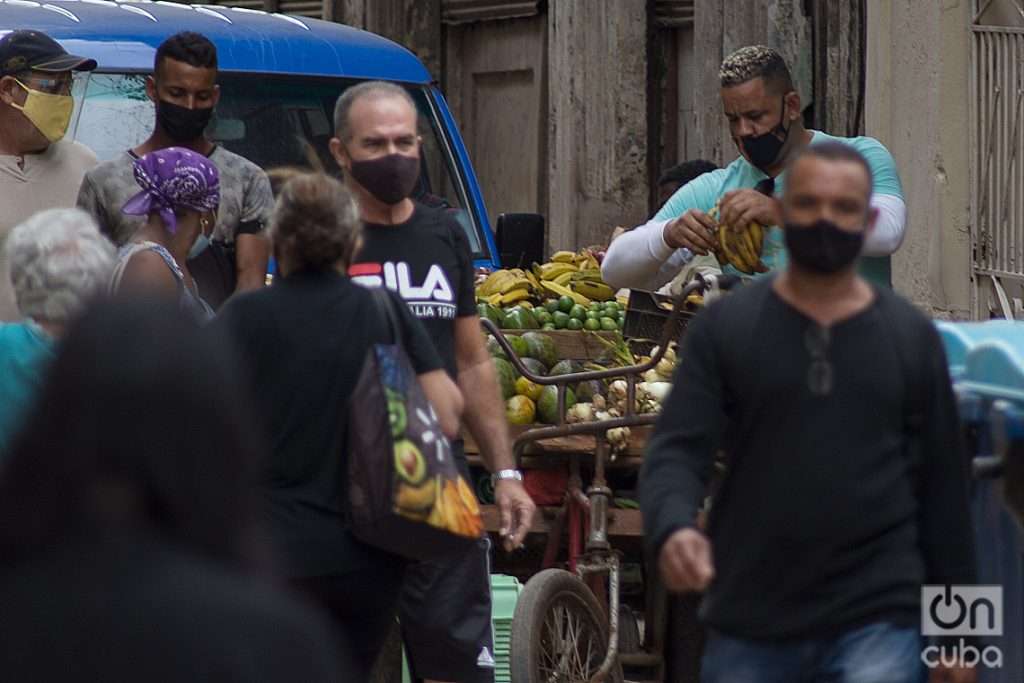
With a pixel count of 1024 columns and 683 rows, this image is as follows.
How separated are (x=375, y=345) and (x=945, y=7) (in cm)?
551

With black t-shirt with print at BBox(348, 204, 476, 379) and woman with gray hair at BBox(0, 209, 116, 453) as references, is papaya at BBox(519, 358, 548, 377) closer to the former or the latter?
black t-shirt with print at BBox(348, 204, 476, 379)

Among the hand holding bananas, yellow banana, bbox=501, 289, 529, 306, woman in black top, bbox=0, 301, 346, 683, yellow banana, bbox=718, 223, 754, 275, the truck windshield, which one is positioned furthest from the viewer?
yellow banana, bbox=501, 289, 529, 306

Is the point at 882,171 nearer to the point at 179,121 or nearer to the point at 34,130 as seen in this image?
the point at 179,121

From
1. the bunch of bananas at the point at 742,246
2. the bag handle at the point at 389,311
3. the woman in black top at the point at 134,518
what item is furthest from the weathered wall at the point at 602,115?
the woman in black top at the point at 134,518

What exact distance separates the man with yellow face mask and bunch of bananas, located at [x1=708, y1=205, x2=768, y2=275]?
202 cm

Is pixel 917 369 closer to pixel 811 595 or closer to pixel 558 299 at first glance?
pixel 811 595

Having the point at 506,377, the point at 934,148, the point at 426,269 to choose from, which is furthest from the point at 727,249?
the point at 934,148

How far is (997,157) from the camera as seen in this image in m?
9.31

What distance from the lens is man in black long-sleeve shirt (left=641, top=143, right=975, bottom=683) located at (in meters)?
4.06

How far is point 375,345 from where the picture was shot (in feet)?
15.5

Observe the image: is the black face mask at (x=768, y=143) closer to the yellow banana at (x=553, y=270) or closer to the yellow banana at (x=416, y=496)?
the yellow banana at (x=416, y=496)

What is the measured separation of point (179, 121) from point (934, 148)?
164 inches

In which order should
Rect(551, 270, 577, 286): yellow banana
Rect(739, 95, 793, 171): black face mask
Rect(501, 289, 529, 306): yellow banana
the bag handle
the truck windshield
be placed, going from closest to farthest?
the bag handle, Rect(739, 95, 793, 171): black face mask, the truck windshield, Rect(501, 289, 529, 306): yellow banana, Rect(551, 270, 577, 286): yellow banana

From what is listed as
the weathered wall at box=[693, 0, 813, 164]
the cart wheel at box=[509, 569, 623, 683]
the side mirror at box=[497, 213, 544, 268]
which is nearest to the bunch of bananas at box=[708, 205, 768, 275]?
the cart wheel at box=[509, 569, 623, 683]
